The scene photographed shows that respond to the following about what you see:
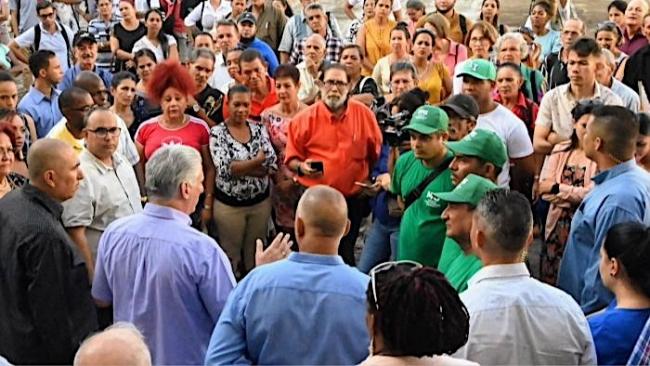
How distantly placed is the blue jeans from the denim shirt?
156 centimetres

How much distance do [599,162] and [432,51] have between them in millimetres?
3363

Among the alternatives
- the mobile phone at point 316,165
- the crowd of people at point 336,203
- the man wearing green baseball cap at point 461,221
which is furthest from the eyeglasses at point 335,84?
the man wearing green baseball cap at point 461,221

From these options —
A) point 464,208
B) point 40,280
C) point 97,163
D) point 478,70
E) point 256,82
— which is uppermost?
point 478,70

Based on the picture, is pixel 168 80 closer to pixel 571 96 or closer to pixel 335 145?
pixel 335 145

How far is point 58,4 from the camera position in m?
10.5

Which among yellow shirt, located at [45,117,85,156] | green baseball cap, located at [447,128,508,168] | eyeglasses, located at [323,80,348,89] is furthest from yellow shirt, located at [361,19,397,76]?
green baseball cap, located at [447,128,508,168]

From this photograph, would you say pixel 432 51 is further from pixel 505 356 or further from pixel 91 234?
pixel 505 356

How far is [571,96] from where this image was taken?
6055mm

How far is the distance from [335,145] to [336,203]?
2.89 meters

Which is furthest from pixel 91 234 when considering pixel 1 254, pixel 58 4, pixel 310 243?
pixel 58 4

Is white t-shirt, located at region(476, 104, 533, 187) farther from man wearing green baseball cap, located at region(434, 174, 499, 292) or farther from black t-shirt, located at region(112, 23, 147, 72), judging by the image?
black t-shirt, located at region(112, 23, 147, 72)

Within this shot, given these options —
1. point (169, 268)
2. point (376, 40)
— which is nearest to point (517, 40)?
point (376, 40)

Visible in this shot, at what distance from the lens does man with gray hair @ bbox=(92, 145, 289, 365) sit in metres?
3.71

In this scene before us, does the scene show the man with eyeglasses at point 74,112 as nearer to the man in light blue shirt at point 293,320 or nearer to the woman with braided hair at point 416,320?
the man in light blue shirt at point 293,320
